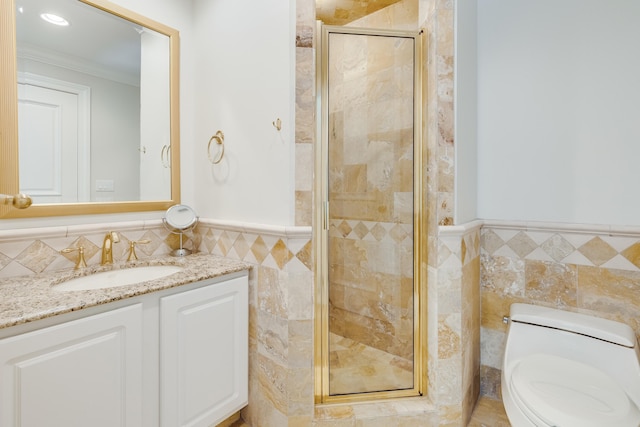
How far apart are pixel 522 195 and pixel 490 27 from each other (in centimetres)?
99

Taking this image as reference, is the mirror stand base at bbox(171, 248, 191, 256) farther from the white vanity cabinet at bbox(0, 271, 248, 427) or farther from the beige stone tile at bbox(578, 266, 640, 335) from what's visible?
the beige stone tile at bbox(578, 266, 640, 335)

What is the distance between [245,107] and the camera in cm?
158

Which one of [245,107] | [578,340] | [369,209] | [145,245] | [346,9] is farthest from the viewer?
[346,9]

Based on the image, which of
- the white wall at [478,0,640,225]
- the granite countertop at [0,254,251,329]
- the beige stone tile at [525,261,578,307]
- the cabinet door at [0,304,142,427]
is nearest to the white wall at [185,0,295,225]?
the granite countertop at [0,254,251,329]

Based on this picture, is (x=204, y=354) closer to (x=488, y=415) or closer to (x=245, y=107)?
(x=245, y=107)

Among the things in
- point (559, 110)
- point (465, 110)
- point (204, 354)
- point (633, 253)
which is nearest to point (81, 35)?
point (204, 354)

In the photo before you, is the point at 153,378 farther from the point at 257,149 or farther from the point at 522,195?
the point at 522,195

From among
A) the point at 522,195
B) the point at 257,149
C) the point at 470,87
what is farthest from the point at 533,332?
the point at 257,149

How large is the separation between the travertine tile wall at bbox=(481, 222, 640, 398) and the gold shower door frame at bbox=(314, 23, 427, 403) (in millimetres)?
451

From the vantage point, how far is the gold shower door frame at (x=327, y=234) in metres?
1.53

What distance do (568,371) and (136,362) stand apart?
174 centimetres

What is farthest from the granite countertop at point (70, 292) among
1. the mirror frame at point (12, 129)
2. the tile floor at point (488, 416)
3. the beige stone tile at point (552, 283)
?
the beige stone tile at point (552, 283)

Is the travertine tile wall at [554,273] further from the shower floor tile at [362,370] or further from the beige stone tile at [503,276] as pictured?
the shower floor tile at [362,370]

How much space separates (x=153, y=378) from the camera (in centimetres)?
119
